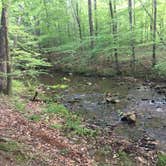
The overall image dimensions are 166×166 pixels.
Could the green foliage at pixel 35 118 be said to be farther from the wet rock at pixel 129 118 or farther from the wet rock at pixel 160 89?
the wet rock at pixel 160 89

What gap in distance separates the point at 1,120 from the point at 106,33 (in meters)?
20.9

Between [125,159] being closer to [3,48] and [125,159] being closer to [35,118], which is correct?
[35,118]

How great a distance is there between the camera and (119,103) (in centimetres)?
1961

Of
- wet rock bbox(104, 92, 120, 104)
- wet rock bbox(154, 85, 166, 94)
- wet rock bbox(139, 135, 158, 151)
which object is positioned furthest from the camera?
wet rock bbox(154, 85, 166, 94)

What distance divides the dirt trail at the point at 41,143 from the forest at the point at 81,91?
0.03 metres

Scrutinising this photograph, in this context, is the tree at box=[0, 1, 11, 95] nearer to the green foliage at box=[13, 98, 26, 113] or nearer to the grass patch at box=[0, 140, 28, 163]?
the green foliage at box=[13, 98, 26, 113]

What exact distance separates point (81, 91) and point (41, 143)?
→ 13.2 m

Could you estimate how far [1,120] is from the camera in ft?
38.2

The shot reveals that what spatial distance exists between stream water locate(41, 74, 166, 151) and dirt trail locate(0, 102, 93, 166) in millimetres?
3365

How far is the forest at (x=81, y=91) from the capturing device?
10.8m

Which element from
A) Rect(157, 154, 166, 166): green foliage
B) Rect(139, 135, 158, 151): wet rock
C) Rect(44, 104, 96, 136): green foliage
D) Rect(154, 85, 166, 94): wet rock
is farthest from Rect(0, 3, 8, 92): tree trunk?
Rect(154, 85, 166, 94): wet rock

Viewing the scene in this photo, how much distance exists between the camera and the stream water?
583 inches

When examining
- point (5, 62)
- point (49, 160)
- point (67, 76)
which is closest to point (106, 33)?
point (67, 76)

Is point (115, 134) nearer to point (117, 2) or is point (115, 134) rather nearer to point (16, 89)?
point (16, 89)
